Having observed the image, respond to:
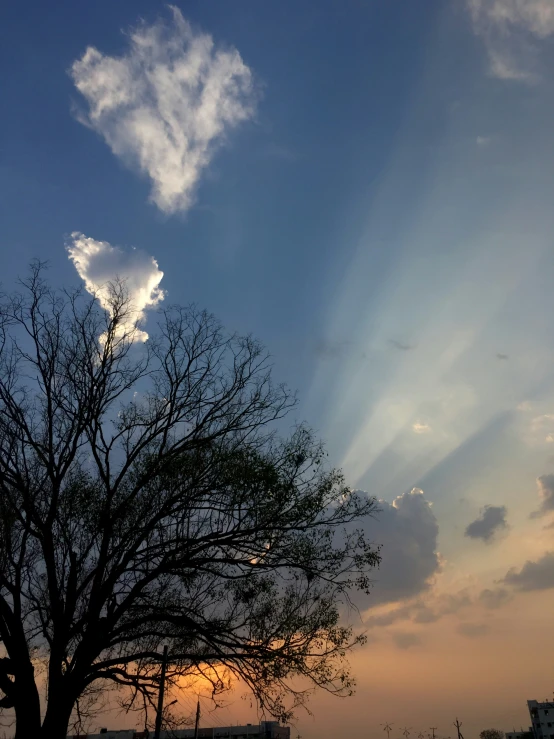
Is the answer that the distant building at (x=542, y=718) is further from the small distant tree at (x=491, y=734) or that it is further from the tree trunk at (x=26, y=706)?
the tree trunk at (x=26, y=706)

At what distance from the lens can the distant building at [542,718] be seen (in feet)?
333

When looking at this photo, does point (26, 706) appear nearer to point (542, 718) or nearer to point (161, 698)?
point (161, 698)

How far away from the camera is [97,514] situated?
13.9 meters

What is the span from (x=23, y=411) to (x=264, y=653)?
8424mm

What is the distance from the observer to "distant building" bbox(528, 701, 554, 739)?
102 meters

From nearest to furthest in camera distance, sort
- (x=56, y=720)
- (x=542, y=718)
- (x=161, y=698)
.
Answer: (x=56, y=720) < (x=161, y=698) < (x=542, y=718)

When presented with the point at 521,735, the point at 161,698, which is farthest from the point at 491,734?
the point at 161,698

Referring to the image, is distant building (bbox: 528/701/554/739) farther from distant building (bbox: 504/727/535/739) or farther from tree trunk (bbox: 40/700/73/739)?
tree trunk (bbox: 40/700/73/739)

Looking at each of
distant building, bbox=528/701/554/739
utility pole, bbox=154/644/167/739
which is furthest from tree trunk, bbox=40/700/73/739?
distant building, bbox=528/701/554/739

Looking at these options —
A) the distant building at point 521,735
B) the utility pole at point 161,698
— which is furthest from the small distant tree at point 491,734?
the utility pole at point 161,698

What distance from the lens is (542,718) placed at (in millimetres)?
103438

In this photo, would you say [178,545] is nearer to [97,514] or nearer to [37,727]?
[97,514]

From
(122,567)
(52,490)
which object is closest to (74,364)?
(52,490)

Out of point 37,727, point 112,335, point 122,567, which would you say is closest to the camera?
point 37,727
